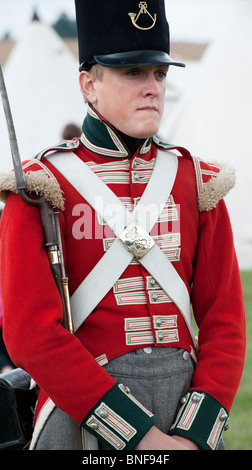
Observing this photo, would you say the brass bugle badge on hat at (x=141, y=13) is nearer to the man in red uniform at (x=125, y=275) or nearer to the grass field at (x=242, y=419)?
the man in red uniform at (x=125, y=275)

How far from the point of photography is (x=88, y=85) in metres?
2.46

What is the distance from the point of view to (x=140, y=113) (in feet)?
7.61

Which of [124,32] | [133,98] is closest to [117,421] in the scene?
[133,98]

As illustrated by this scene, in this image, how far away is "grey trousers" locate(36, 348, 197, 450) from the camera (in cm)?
228

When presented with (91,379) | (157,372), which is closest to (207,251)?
(157,372)

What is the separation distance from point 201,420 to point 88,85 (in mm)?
1196

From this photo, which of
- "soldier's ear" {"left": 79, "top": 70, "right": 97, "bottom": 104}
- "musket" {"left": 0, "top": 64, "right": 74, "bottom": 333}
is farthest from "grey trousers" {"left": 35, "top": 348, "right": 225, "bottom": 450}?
"soldier's ear" {"left": 79, "top": 70, "right": 97, "bottom": 104}

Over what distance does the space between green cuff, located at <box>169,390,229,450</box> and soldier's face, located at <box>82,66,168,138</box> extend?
89 centimetres

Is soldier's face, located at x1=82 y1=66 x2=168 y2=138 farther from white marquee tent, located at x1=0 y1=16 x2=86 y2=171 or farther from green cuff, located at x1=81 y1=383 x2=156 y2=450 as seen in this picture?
white marquee tent, located at x1=0 y1=16 x2=86 y2=171

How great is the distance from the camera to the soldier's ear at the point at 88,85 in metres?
2.44

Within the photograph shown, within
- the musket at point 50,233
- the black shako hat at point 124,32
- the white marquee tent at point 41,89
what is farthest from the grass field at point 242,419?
the white marquee tent at point 41,89

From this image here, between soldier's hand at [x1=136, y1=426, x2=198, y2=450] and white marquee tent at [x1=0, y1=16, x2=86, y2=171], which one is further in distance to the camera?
white marquee tent at [x1=0, y1=16, x2=86, y2=171]

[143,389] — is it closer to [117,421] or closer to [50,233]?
[117,421]

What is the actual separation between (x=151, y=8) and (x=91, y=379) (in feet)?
4.11
